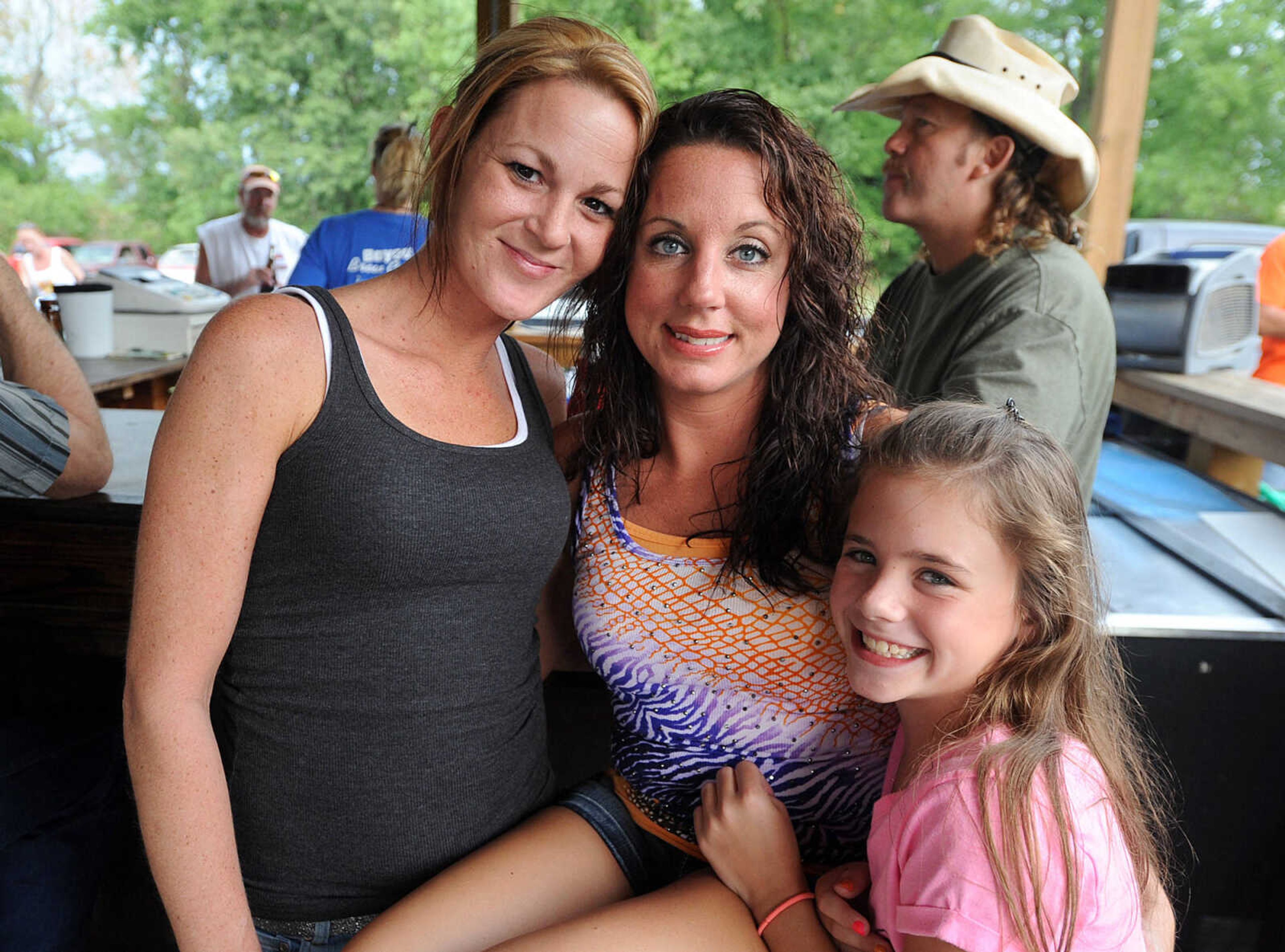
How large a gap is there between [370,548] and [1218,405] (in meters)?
2.61

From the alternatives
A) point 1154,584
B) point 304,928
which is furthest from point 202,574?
point 1154,584

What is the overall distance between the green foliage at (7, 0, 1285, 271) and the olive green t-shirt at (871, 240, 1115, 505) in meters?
6.99

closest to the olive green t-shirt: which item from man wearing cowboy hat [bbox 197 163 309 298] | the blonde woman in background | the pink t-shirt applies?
the pink t-shirt

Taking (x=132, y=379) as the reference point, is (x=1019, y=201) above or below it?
above

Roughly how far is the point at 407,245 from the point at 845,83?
795cm

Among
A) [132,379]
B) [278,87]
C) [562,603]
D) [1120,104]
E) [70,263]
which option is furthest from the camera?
[278,87]

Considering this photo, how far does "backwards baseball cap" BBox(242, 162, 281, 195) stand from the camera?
518 cm

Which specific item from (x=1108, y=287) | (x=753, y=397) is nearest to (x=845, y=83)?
(x=1108, y=287)

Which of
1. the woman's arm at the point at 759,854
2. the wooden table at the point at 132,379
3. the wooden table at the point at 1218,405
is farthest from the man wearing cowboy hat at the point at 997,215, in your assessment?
the wooden table at the point at 132,379

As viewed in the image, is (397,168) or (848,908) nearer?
(848,908)

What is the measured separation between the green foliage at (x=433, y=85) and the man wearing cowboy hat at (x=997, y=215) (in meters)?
6.80

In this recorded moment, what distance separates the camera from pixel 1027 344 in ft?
6.14

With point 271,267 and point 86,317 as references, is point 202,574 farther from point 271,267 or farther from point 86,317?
point 271,267

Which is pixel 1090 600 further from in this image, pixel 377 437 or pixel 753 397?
pixel 377 437
